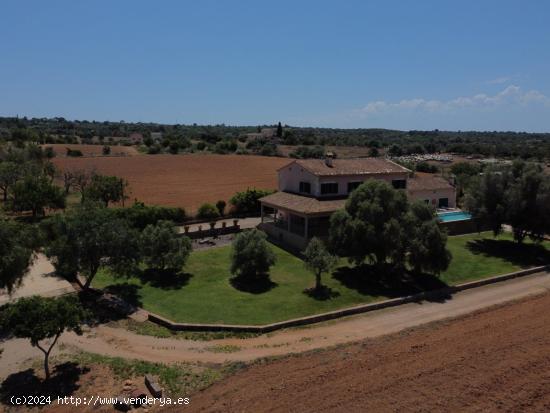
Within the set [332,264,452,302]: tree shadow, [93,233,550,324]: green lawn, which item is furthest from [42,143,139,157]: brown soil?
[332,264,452,302]: tree shadow

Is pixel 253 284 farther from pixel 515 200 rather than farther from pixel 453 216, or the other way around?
pixel 453 216

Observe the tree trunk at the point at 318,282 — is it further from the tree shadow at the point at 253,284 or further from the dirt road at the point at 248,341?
the dirt road at the point at 248,341

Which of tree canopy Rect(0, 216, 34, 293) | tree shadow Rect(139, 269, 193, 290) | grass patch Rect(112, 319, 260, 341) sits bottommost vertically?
grass patch Rect(112, 319, 260, 341)

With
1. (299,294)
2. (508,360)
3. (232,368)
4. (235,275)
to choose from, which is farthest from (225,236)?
(508,360)

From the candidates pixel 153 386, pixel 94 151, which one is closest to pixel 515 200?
pixel 153 386

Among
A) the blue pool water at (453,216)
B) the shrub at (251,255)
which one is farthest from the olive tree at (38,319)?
the blue pool water at (453,216)

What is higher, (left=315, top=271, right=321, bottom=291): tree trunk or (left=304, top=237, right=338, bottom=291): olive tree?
(left=304, top=237, right=338, bottom=291): olive tree

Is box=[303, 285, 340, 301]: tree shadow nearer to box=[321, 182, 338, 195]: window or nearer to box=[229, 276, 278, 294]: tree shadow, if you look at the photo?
box=[229, 276, 278, 294]: tree shadow

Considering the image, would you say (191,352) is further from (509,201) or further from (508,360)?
(509,201)
